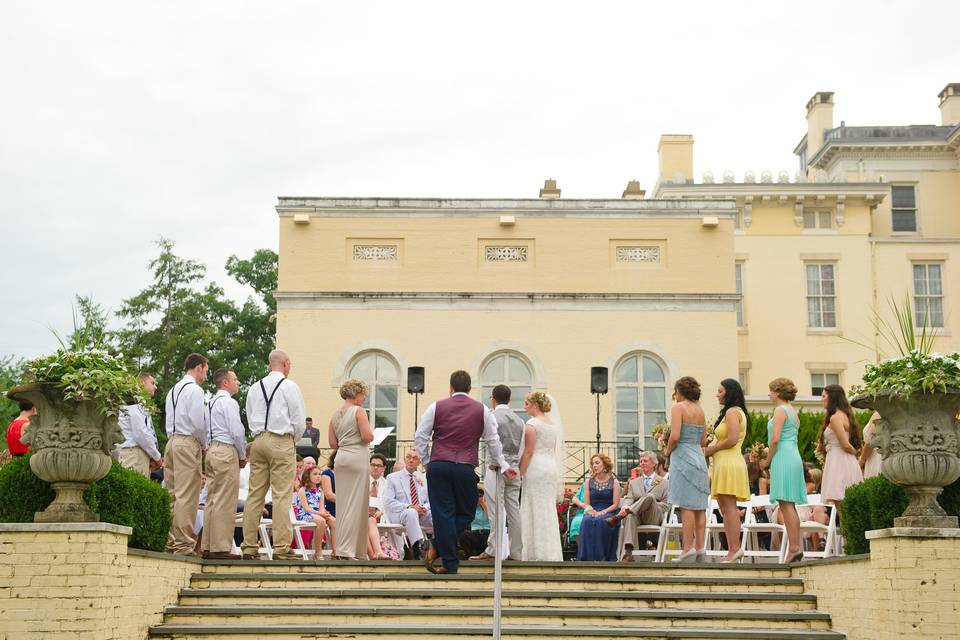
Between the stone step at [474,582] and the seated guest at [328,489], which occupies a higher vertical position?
the seated guest at [328,489]

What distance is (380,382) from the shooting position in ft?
77.0

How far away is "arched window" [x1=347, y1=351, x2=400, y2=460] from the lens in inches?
920

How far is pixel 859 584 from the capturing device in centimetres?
855

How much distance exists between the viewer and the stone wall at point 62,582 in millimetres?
7836

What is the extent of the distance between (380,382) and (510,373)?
2.68 m

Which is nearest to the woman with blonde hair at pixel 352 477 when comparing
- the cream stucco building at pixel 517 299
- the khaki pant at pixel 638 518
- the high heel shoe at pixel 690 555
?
the high heel shoe at pixel 690 555

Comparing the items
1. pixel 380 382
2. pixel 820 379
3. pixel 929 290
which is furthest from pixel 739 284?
pixel 380 382

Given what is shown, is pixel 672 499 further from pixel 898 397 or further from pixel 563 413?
pixel 563 413

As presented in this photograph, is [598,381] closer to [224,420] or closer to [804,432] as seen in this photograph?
[804,432]

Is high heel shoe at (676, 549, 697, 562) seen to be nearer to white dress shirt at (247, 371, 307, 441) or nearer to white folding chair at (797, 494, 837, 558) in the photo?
white folding chair at (797, 494, 837, 558)

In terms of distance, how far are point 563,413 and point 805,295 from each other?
964cm

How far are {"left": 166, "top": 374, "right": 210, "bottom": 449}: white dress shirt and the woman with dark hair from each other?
5637 mm

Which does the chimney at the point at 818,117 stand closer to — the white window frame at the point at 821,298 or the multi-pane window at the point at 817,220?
the multi-pane window at the point at 817,220

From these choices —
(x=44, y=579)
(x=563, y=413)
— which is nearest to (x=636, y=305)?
(x=563, y=413)
